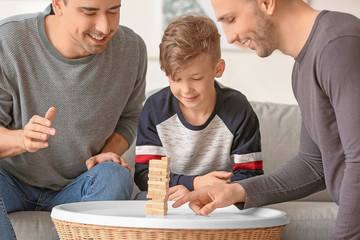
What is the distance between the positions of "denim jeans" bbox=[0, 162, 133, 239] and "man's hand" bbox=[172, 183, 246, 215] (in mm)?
356

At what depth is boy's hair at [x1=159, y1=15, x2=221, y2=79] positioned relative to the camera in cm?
190

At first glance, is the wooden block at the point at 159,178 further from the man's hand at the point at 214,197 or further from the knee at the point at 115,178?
the knee at the point at 115,178

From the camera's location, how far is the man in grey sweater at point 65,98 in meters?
1.83

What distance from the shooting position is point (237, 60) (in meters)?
3.15

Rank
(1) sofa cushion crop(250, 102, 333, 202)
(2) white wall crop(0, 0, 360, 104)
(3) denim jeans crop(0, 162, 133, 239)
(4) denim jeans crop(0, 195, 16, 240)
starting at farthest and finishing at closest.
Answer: (2) white wall crop(0, 0, 360, 104) → (1) sofa cushion crop(250, 102, 333, 202) → (3) denim jeans crop(0, 162, 133, 239) → (4) denim jeans crop(0, 195, 16, 240)

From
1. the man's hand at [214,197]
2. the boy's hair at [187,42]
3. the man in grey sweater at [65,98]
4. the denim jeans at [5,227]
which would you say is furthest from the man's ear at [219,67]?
the denim jeans at [5,227]

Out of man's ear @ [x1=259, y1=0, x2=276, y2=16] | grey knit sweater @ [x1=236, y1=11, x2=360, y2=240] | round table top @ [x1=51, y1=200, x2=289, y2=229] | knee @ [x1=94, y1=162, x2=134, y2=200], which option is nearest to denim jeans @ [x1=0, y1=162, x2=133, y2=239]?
knee @ [x1=94, y1=162, x2=134, y2=200]

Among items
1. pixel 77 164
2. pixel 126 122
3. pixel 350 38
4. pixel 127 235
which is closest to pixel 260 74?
pixel 126 122

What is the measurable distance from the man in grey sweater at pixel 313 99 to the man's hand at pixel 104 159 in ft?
1.48

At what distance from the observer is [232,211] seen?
166cm

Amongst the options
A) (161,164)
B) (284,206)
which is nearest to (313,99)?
(161,164)

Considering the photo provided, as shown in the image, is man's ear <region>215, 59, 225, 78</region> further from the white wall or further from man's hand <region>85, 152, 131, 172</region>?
the white wall

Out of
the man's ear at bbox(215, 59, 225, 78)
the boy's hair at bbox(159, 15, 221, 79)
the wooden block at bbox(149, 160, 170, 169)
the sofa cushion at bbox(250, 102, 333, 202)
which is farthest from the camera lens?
the sofa cushion at bbox(250, 102, 333, 202)

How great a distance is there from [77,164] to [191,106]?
47 centimetres
